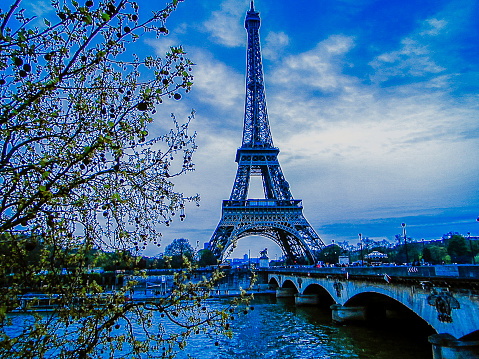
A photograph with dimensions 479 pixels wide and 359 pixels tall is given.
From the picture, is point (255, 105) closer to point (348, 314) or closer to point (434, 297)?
point (348, 314)

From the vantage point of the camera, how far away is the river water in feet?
63.5

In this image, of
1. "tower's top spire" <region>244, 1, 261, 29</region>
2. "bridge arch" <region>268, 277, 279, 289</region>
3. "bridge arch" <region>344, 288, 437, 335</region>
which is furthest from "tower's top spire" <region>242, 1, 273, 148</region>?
"bridge arch" <region>344, 288, 437, 335</region>

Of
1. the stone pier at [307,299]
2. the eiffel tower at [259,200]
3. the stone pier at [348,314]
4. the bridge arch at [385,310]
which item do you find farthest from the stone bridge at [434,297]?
the eiffel tower at [259,200]

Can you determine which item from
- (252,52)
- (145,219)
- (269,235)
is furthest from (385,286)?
(252,52)

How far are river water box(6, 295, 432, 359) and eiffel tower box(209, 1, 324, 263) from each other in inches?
1104

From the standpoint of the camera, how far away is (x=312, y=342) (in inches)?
876

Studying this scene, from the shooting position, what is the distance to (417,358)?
17.7 m

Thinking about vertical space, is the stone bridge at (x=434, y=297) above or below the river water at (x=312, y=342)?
above

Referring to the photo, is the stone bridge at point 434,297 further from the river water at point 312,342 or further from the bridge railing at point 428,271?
the river water at point 312,342

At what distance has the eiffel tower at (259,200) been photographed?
63.6 metres

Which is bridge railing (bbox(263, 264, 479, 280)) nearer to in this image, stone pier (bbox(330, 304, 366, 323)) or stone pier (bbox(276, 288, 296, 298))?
stone pier (bbox(330, 304, 366, 323))

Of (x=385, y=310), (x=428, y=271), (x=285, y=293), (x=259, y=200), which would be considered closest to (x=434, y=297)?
(x=428, y=271)

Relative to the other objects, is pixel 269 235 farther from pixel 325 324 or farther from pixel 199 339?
pixel 199 339

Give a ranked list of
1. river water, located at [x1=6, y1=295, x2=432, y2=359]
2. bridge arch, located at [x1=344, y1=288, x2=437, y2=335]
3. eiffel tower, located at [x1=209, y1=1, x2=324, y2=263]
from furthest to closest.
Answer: eiffel tower, located at [x1=209, y1=1, x2=324, y2=263] < bridge arch, located at [x1=344, y1=288, x2=437, y2=335] < river water, located at [x1=6, y1=295, x2=432, y2=359]
